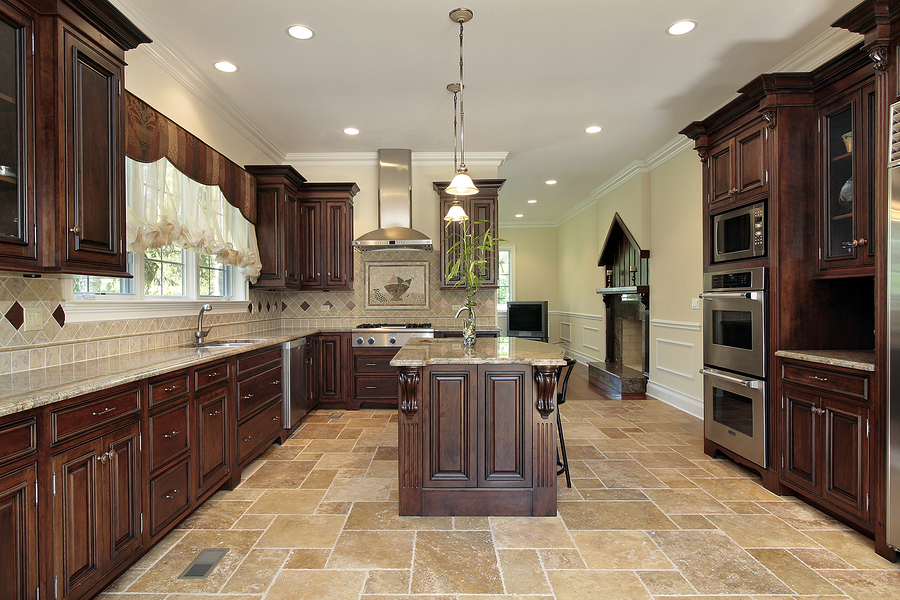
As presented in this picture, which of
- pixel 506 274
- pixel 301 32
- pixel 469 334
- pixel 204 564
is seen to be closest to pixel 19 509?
pixel 204 564

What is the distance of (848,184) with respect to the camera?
2.68 metres

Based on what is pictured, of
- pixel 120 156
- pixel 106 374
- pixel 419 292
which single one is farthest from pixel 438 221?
pixel 106 374

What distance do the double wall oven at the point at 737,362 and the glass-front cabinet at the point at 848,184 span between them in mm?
402

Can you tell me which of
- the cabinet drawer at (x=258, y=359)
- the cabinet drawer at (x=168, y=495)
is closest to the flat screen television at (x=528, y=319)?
the cabinet drawer at (x=258, y=359)

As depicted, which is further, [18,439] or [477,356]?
[477,356]

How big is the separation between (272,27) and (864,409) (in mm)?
4058

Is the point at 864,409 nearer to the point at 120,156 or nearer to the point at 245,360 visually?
the point at 245,360

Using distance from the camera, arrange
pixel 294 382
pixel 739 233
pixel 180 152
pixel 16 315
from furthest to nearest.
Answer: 1. pixel 294 382
2. pixel 739 233
3. pixel 180 152
4. pixel 16 315

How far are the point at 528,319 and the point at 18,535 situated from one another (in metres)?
9.12

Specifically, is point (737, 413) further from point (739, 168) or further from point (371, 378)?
point (371, 378)

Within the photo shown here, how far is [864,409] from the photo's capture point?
233 cm

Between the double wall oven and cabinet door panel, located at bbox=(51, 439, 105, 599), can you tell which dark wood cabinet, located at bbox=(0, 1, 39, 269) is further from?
the double wall oven

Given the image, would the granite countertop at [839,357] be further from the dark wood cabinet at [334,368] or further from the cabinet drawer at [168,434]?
the dark wood cabinet at [334,368]

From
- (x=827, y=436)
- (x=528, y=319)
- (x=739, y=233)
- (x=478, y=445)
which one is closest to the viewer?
(x=827, y=436)
